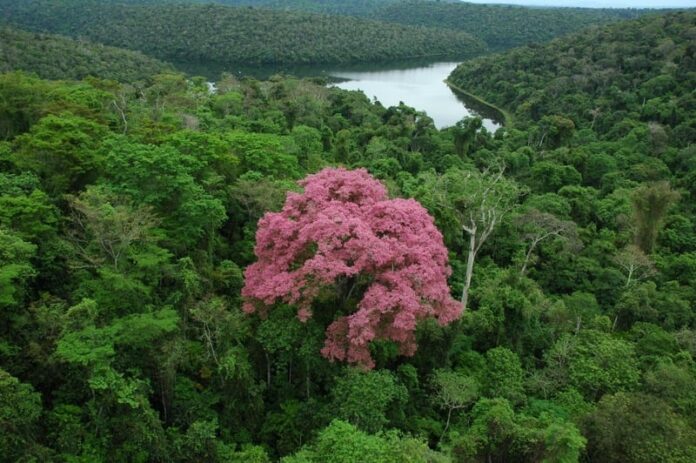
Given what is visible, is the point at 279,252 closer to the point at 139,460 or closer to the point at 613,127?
the point at 139,460

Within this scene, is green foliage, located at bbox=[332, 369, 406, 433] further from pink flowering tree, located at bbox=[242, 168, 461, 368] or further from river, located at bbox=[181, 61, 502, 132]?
river, located at bbox=[181, 61, 502, 132]

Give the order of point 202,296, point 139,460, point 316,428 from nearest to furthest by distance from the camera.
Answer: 1. point 139,460
2. point 316,428
3. point 202,296

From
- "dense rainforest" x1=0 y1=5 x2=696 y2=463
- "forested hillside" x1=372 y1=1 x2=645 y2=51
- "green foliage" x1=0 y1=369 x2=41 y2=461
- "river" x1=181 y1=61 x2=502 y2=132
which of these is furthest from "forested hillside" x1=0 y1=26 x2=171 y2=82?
"forested hillside" x1=372 y1=1 x2=645 y2=51

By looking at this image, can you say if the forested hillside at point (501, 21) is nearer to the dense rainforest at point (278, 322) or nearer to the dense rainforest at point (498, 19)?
the dense rainforest at point (498, 19)

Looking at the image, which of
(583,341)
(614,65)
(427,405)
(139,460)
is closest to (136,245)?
(139,460)

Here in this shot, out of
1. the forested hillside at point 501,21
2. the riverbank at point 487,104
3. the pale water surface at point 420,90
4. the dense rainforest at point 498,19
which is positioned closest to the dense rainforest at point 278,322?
the pale water surface at point 420,90

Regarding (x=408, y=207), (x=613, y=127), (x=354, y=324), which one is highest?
(x=408, y=207)

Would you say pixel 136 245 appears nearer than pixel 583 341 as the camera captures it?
Yes
